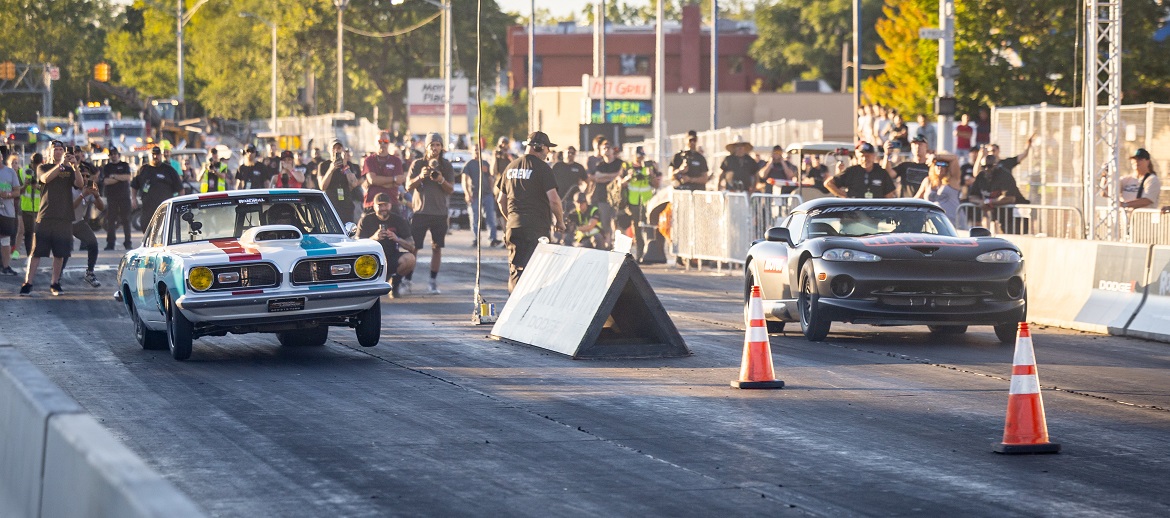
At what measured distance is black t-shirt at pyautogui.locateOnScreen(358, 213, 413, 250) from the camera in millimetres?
19850

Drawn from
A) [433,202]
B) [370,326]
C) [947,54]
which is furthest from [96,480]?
[947,54]

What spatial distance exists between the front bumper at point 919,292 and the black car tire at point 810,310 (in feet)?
0.48

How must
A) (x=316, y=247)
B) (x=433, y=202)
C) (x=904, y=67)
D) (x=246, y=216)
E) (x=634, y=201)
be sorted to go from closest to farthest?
1. (x=316, y=247)
2. (x=246, y=216)
3. (x=433, y=202)
4. (x=634, y=201)
5. (x=904, y=67)

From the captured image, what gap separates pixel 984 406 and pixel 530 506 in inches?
174

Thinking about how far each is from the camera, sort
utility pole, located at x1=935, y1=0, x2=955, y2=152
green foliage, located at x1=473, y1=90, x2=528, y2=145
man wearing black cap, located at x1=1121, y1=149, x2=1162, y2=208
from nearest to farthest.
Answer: man wearing black cap, located at x1=1121, y1=149, x2=1162, y2=208
utility pole, located at x1=935, y1=0, x2=955, y2=152
green foliage, located at x1=473, y1=90, x2=528, y2=145

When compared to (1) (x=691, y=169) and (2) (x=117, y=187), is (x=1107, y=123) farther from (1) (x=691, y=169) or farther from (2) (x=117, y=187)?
(2) (x=117, y=187)

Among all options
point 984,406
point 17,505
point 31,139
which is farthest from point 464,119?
point 17,505

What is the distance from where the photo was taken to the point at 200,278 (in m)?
13.3

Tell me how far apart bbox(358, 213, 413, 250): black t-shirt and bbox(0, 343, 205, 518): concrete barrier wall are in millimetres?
13014

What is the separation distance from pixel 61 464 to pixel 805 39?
331 ft

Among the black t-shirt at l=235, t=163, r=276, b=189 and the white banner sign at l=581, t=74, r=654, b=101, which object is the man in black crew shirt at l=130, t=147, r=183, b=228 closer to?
the black t-shirt at l=235, t=163, r=276, b=189

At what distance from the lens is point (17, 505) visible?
614cm

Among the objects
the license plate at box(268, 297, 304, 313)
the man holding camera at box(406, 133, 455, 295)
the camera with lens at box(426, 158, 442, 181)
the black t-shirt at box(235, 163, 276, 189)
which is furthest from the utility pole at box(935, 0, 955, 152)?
the license plate at box(268, 297, 304, 313)

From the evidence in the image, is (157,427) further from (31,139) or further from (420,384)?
(31,139)
